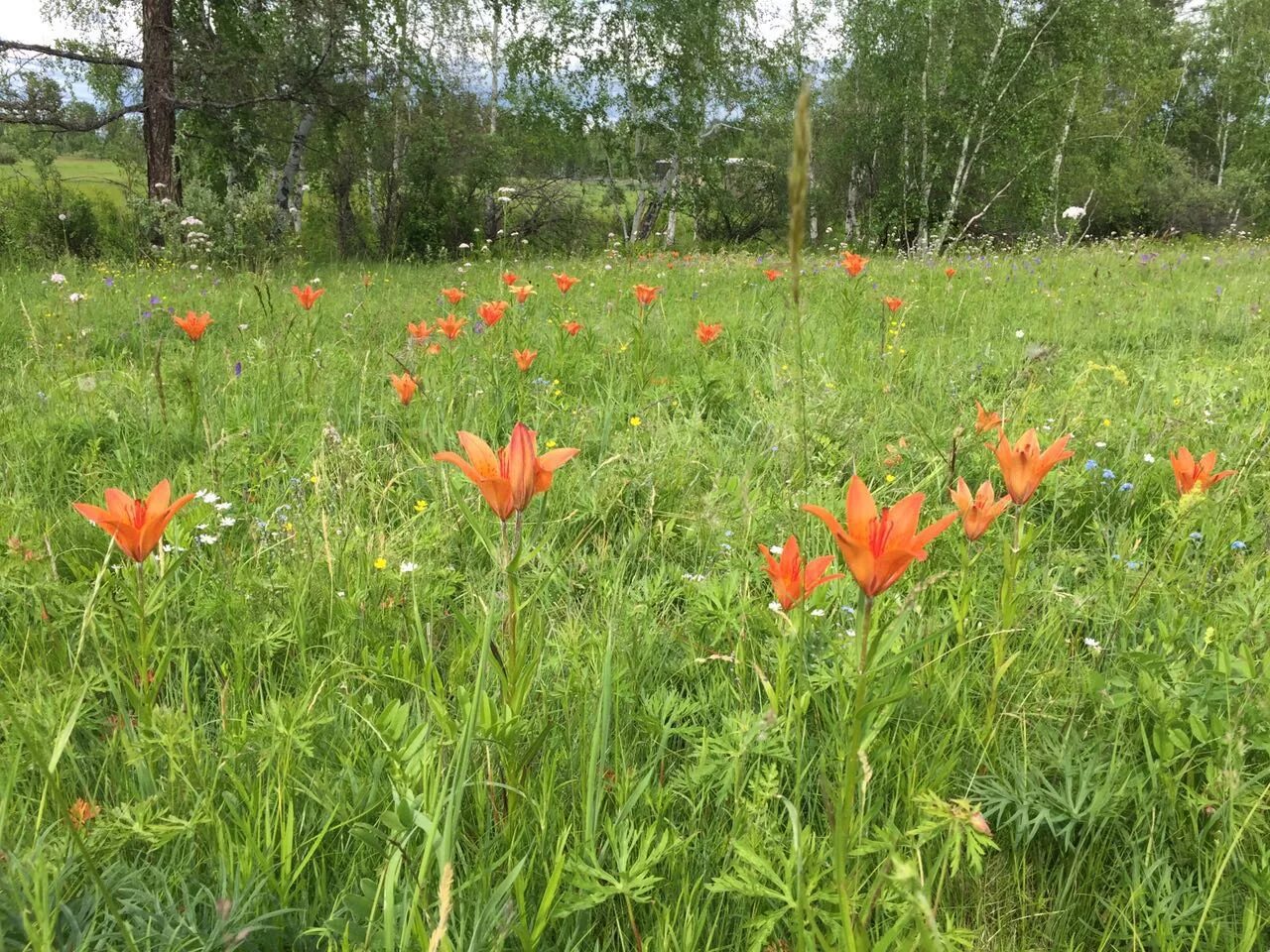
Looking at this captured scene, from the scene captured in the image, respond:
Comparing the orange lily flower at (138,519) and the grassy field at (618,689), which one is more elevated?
the orange lily flower at (138,519)

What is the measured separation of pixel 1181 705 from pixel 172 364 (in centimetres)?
401

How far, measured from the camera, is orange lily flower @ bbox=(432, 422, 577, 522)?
971 millimetres

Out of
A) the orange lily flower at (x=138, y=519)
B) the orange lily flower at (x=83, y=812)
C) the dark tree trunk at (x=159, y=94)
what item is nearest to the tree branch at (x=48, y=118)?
the dark tree trunk at (x=159, y=94)

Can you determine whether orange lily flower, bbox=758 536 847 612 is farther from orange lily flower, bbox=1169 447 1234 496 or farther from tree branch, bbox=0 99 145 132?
tree branch, bbox=0 99 145 132

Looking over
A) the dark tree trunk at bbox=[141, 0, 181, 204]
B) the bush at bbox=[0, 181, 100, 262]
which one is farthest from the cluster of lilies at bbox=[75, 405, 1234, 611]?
the bush at bbox=[0, 181, 100, 262]

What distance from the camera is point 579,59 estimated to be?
18.2 meters

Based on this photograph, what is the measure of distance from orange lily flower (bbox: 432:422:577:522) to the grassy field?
69 mm

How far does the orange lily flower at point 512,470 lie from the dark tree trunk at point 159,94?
10691 mm

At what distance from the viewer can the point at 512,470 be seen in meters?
0.98

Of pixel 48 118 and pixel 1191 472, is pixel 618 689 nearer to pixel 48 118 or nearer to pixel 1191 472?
pixel 1191 472

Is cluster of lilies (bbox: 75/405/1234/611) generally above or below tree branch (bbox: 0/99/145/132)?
below

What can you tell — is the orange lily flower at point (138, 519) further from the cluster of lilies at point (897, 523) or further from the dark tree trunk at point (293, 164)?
the dark tree trunk at point (293, 164)

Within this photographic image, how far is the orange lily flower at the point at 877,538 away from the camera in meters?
0.80

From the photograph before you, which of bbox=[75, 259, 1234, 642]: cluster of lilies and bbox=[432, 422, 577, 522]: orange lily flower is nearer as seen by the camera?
bbox=[75, 259, 1234, 642]: cluster of lilies
